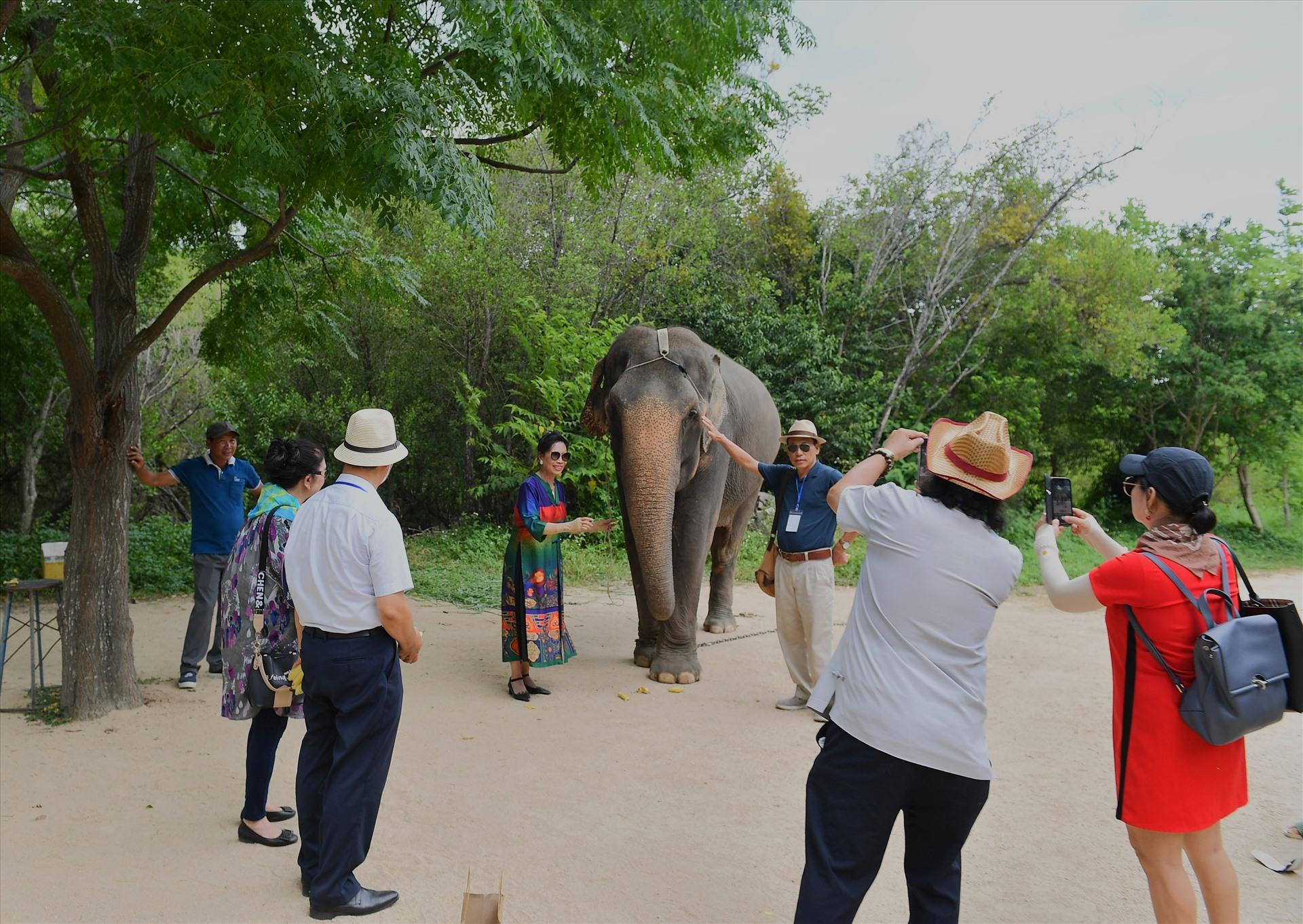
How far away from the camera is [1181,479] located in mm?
3080

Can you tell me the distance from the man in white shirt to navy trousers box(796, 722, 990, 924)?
A: 5.41 feet

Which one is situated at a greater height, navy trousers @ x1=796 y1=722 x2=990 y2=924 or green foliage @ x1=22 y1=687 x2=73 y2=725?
navy trousers @ x1=796 y1=722 x2=990 y2=924

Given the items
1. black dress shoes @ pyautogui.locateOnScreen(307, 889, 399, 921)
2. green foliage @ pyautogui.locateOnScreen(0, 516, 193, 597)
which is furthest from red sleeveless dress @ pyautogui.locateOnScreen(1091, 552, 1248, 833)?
green foliage @ pyautogui.locateOnScreen(0, 516, 193, 597)

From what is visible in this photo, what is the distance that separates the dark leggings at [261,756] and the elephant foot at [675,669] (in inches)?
139

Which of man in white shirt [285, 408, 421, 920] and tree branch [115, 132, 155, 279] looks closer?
man in white shirt [285, 408, 421, 920]

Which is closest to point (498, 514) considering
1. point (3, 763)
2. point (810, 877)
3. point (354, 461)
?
point (3, 763)

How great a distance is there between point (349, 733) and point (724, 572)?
620 cm

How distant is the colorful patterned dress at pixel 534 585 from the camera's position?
6.60 m

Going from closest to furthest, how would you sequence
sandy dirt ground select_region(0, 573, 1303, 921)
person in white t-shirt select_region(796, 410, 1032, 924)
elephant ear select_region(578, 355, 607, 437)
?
person in white t-shirt select_region(796, 410, 1032, 924)
sandy dirt ground select_region(0, 573, 1303, 921)
elephant ear select_region(578, 355, 607, 437)

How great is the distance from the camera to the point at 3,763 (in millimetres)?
5398

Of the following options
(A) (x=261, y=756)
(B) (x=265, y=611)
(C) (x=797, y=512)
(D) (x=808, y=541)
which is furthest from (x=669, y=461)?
(A) (x=261, y=756)

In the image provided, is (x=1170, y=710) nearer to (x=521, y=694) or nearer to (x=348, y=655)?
(x=348, y=655)

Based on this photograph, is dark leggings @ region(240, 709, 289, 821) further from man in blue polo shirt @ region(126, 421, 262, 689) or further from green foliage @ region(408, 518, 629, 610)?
green foliage @ region(408, 518, 629, 610)

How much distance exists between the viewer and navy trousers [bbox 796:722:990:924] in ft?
9.13
